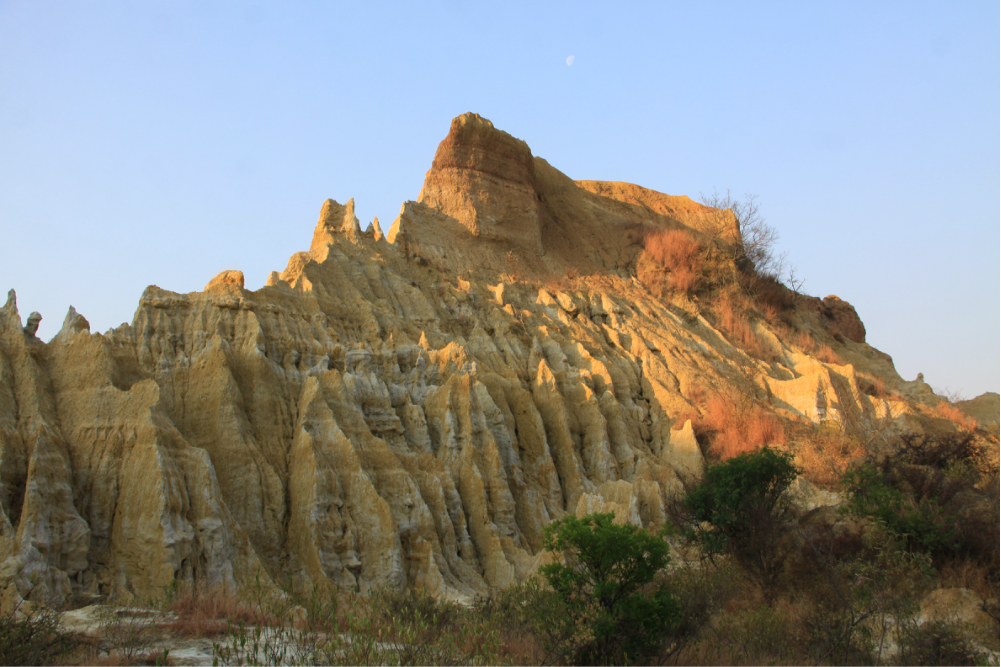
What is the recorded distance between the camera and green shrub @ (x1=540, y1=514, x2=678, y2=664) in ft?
36.9

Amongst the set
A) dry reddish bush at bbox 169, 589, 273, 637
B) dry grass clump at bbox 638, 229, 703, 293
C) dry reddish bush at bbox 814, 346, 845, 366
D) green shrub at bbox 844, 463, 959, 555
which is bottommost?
dry reddish bush at bbox 169, 589, 273, 637

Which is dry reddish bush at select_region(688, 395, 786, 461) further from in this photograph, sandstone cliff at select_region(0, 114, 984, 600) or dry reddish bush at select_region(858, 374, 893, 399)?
dry reddish bush at select_region(858, 374, 893, 399)

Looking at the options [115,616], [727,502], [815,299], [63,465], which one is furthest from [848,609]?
[815,299]

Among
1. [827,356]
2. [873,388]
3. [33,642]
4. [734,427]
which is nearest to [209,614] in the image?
[33,642]

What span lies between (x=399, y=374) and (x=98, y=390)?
8.01 meters

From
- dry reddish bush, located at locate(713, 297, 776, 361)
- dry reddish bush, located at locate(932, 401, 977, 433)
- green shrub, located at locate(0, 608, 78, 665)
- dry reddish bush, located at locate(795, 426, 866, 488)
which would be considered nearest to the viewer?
green shrub, located at locate(0, 608, 78, 665)

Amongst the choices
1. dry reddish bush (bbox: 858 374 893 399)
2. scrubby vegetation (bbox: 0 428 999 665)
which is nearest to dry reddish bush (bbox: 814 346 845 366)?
dry reddish bush (bbox: 858 374 893 399)

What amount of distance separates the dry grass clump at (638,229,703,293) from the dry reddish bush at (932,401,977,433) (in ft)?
36.4

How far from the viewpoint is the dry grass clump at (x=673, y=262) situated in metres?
35.0

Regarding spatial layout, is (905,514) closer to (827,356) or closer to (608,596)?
(608,596)

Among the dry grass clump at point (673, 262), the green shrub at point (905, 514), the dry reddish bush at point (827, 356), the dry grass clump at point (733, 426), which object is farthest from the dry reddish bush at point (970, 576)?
the dry grass clump at point (673, 262)

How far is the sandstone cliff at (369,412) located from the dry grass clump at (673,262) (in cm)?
211

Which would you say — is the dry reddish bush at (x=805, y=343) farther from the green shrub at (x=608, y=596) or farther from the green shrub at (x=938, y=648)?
the green shrub at (x=608, y=596)

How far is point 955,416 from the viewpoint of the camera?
92.5 feet
